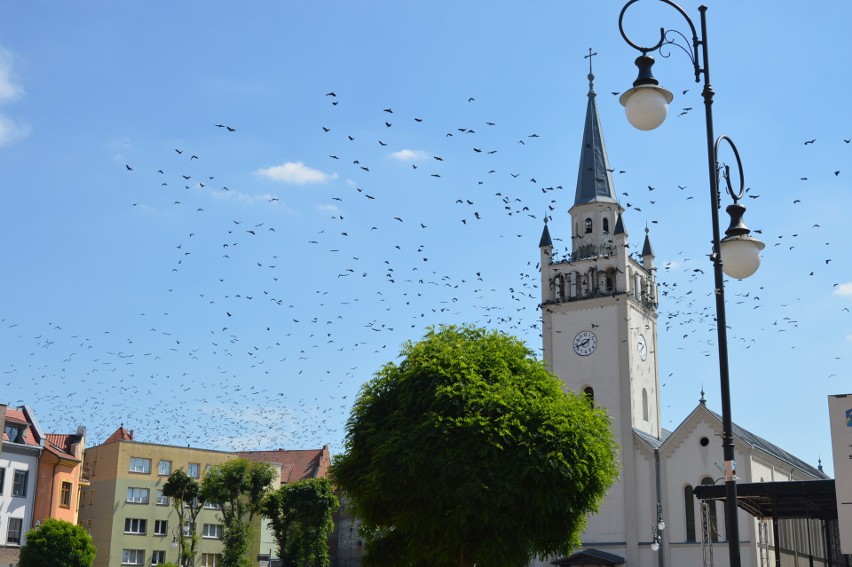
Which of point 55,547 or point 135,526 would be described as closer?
point 55,547

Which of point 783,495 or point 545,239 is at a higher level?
point 545,239

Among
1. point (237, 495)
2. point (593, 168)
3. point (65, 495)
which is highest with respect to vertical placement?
point (593, 168)

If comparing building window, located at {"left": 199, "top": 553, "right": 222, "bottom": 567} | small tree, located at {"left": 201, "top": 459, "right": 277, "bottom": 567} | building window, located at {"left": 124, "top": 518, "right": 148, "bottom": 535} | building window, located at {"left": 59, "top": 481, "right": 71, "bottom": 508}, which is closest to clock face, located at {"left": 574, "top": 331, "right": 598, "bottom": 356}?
small tree, located at {"left": 201, "top": 459, "right": 277, "bottom": 567}

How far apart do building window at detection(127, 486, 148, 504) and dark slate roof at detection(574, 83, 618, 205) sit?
45.0 m

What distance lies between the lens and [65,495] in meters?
67.4

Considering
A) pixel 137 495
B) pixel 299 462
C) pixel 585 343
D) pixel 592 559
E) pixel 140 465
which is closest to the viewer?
pixel 592 559

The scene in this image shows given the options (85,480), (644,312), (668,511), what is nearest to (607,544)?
(668,511)

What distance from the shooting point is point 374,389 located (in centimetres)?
4138

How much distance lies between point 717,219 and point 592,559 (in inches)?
1890

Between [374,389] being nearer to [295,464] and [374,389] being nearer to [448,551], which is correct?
[448,551]

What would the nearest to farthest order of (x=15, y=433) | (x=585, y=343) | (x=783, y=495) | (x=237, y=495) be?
(x=783, y=495) < (x=15, y=433) < (x=585, y=343) < (x=237, y=495)

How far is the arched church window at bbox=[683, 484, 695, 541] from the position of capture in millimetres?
58125

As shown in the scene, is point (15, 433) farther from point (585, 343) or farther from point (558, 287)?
point (585, 343)

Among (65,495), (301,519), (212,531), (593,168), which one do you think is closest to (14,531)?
(65,495)
